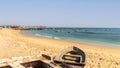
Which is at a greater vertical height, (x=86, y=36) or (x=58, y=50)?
(x=58, y=50)

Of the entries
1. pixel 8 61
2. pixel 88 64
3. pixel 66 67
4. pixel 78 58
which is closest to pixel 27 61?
pixel 8 61

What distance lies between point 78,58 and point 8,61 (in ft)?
12.8

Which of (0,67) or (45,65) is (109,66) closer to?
(45,65)

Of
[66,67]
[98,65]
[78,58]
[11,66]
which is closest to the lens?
[11,66]

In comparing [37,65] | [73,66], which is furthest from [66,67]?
[37,65]

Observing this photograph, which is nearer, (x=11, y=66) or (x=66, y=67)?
(x=11, y=66)

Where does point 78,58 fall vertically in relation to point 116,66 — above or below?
above

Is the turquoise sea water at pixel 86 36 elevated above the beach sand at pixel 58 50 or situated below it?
below

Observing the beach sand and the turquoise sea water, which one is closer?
the beach sand

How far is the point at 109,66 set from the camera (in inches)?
447

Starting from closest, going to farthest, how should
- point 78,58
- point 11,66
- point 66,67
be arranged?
point 11,66, point 66,67, point 78,58

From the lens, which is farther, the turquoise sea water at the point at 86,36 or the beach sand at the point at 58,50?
the turquoise sea water at the point at 86,36

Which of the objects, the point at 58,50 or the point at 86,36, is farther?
the point at 86,36

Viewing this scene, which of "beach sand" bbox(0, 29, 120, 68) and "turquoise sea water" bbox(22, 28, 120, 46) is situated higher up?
"beach sand" bbox(0, 29, 120, 68)
